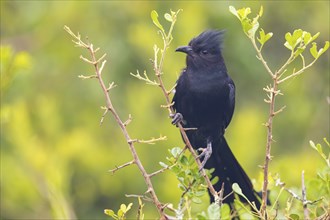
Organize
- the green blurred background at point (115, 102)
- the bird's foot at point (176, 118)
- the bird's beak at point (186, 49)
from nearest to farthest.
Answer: the bird's foot at point (176, 118) < the bird's beak at point (186, 49) < the green blurred background at point (115, 102)

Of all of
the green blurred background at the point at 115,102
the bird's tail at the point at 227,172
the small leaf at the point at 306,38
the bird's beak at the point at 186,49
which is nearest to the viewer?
the small leaf at the point at 306,38

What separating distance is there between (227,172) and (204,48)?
2.60 ft

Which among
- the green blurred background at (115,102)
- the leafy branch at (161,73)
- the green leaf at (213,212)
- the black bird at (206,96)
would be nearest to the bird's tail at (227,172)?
the black bird at (206,96)

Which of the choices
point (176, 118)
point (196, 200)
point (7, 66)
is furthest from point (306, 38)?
point (7, 66)

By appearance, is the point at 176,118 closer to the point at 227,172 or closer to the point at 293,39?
the point at 227,172

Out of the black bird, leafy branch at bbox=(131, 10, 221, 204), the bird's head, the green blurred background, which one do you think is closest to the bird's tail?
the black bird

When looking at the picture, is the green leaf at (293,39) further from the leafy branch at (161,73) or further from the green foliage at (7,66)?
the green foliage at (7,66)

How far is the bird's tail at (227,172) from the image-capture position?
4742 mm

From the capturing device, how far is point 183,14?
8594 millimetres

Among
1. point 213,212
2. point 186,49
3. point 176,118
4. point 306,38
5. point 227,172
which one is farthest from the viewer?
point 186,49

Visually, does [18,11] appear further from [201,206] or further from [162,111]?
[201,206]

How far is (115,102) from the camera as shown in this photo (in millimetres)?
8828

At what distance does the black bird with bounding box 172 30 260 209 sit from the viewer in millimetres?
5305

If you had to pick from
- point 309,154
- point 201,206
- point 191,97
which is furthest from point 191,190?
point 309,154
